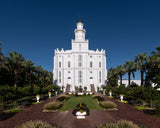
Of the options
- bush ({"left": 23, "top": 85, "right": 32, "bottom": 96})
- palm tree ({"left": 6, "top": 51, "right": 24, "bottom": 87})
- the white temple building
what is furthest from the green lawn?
the white temple building

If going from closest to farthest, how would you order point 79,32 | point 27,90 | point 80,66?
point 27,90 < point 80,66 < point 79,32

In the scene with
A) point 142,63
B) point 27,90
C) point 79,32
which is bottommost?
point 27,90

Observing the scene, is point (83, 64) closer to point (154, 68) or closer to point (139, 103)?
point (154, 68)

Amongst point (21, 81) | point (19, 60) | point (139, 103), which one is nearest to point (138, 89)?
point (139, 103)

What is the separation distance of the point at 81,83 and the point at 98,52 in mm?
18585

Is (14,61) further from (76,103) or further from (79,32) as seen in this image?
(79,32)

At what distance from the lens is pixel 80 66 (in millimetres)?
60375

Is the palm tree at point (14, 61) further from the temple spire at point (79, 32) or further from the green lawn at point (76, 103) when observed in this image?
the temple spire at point (79, 32)

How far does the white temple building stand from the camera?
59531 millimetres

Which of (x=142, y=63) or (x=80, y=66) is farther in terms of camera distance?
(x=80, y=66)

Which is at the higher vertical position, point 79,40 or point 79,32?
point 79,32

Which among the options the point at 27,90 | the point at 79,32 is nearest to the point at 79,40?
the point at 79,32

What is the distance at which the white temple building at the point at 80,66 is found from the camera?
59.5m

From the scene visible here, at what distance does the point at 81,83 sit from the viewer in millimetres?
59500
